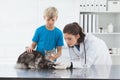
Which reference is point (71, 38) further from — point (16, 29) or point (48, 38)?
point (16, 29)

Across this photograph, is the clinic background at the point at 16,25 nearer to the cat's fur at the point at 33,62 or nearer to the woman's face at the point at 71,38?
the woman's face at the point at 71,38

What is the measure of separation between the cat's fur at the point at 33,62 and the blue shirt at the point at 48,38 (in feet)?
2.58

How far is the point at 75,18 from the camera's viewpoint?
13.2 ft

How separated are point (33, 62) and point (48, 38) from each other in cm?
89

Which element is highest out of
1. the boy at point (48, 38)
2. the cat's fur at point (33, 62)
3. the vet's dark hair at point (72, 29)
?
the vet's dark hair at point (72, 29)

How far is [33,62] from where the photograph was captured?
208 centimetres

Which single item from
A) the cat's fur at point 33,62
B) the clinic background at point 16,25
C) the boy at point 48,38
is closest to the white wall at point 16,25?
the clinic background at point 16,25

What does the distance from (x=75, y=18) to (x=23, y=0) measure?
906mm

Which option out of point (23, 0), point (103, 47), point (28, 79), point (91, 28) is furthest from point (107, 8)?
point (28, 79)

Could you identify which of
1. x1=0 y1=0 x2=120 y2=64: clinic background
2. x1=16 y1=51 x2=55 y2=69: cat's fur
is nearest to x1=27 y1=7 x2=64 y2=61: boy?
x1=16 y1=51 x2=55 y2=69: cat's fur

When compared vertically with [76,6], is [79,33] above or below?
below

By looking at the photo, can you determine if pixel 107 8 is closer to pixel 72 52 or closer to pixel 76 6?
pixel 76 6

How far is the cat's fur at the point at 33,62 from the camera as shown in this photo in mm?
2088

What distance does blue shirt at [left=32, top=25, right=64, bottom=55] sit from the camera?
293 cm
